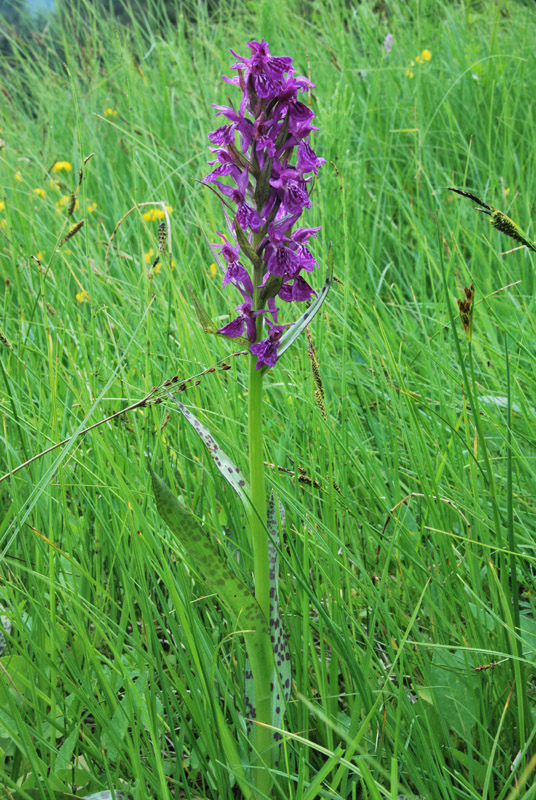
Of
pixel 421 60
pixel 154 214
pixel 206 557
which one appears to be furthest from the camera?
pixel 421 60

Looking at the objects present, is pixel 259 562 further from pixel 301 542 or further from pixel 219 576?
pixel 301 542

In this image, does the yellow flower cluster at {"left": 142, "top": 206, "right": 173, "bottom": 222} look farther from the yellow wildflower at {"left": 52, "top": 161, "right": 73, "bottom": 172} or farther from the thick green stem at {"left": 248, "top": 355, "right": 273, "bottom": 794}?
the thick green stem at {"left": 248, "top": 355, "right": 273, "bottom": 794}

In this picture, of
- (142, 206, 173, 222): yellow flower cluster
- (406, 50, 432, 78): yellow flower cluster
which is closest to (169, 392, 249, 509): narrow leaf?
(142, 206, 173, 222): yellow flower cluster

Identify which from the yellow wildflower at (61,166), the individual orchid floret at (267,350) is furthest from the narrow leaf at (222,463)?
the yellow wildflower at (61,166)

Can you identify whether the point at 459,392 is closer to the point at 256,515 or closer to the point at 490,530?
the point at 490,530

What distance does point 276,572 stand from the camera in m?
1.07

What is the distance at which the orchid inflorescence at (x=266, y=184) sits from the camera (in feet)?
3.23

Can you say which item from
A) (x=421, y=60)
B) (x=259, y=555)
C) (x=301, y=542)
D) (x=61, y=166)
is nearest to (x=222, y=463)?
(x=259, y=555)

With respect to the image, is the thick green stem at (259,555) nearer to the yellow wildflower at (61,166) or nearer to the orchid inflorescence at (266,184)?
the orchid inflorescence at (266,184)

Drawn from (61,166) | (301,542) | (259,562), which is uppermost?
(61,166)

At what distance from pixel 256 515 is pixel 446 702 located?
1.58ft

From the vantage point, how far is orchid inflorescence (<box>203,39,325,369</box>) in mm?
985

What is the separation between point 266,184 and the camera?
1.02 meters

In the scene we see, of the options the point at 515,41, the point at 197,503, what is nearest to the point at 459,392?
the point at 197,503
